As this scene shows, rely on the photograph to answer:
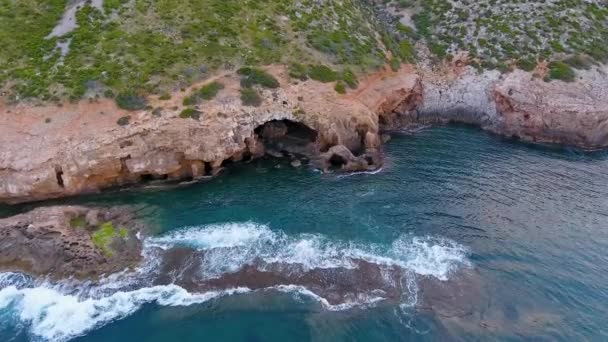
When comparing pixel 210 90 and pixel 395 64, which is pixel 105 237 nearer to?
pixel 210 90

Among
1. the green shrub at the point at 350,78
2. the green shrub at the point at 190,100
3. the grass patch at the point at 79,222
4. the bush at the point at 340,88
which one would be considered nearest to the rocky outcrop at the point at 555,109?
the green shrub at the point at 350,78

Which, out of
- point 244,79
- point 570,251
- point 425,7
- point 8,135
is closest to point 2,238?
point 8,135

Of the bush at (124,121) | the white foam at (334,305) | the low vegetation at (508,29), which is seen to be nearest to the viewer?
the white foam at (334,305)

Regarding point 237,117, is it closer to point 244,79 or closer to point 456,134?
point 244,79

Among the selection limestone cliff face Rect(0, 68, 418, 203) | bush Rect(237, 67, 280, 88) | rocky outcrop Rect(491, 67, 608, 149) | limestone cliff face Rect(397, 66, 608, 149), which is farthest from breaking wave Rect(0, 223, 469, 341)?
rocky outcrop Rect(491, 67, 608, 149)

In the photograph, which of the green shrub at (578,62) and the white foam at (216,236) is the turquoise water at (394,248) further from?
the green shrub at (578,62)

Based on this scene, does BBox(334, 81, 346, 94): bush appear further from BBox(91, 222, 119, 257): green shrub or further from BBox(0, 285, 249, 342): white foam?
BBox(91, 222, 119, 257): green shrub
